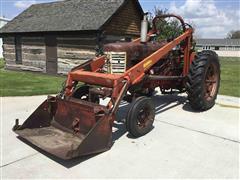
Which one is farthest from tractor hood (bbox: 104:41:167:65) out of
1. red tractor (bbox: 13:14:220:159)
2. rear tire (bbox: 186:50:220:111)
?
rear tire (bbox: 186:50:220:111)

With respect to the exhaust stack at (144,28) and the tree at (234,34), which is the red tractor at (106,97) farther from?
the tree at (234,34)

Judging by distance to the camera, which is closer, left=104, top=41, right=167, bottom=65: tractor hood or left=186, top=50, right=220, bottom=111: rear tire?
left=104, top=41, right=167, bottom=65: tractor hood

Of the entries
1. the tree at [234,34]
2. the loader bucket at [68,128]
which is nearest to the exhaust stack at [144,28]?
the loader bucket at [68,128]

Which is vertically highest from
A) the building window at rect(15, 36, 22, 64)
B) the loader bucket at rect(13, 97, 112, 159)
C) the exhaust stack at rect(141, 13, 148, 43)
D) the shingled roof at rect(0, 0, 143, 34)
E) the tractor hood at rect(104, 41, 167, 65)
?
the shingled roof at rect(0, 0, 143, 34)

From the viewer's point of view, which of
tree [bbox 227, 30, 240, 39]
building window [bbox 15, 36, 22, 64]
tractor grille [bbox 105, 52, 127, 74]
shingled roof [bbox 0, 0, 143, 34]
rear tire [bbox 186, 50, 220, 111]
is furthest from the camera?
tree [bbox 227, 30, 240, 39]

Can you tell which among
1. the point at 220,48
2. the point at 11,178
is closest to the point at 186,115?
the point at 11,178

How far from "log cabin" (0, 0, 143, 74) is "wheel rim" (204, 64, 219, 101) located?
6261 millimetres

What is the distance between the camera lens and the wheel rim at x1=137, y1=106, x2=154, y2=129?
4992mm

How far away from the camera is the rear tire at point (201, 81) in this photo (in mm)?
6234

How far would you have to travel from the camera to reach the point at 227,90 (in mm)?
9805

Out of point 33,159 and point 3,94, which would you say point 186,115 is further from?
point 3,94

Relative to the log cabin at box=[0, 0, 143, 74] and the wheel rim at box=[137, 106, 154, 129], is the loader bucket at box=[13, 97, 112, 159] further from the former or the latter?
the log cabin at box=[0, 0, 143, 74]

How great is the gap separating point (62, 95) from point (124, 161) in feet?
6.16

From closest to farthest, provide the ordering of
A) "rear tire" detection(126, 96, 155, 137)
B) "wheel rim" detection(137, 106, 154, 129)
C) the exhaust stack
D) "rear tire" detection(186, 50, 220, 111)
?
"rear tire" detection(126, 96, 155, 137)
"wheel rim" detection(137, 106, 154, 129)
the exhaust stack
"rear tire" detection(186, 50, 220, 111)
